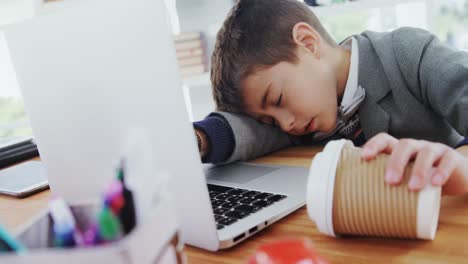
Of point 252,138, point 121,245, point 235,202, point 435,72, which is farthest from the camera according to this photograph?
point 252,138

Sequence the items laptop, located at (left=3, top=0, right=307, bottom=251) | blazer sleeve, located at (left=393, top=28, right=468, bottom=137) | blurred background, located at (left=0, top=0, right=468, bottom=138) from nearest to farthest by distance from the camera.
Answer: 1. laptop, located at (left=3, top=0, right=307, bottom=251)
2. blazer sleeve, located at (left=393, top=28, right=468, bottom=137)
3. blurred background, located at (left=0, top=0, right=468, bottom=138)

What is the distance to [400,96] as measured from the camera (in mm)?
803

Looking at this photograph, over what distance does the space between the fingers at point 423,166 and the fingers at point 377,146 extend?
0.03 metres

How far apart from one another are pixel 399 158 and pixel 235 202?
0.23 meters

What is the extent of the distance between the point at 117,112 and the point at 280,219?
0.76 feet

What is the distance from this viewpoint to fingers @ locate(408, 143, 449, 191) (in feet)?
1.21

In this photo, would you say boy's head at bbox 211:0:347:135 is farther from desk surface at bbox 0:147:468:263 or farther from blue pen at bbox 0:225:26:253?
blue pen at bbox 0:225:26:253

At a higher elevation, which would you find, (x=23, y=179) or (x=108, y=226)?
(x=108, y=226)

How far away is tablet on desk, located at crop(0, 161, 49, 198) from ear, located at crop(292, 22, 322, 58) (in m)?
0.54

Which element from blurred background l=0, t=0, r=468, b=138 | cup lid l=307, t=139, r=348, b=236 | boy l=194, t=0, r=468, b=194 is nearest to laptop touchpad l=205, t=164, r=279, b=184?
boy l=194, t=0, r=468, b=194

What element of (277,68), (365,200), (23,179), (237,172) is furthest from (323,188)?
(23,179)

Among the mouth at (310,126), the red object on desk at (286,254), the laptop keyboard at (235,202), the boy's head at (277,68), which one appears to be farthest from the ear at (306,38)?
the red object on desk at (286,254)

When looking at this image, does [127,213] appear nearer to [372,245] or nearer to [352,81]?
[372,245]

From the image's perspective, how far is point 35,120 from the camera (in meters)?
0.46
